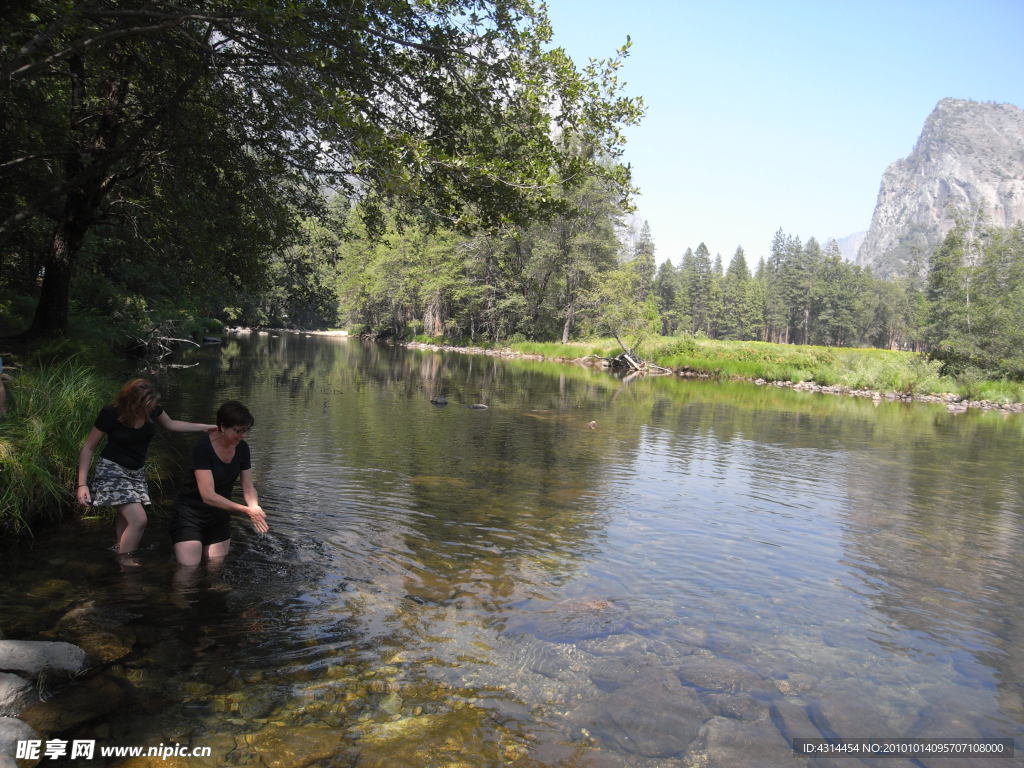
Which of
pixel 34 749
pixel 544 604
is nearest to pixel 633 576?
pixel 544 604

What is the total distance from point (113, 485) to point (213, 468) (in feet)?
3.83

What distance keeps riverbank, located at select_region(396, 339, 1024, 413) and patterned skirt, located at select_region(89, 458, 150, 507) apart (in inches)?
1657

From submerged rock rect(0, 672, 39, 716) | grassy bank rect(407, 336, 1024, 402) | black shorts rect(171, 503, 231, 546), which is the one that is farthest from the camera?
grassy bank rect(407, 336, 1024, 402)

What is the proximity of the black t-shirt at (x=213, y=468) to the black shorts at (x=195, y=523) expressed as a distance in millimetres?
90

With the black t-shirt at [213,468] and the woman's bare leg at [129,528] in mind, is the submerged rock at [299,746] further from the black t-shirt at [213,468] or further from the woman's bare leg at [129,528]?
the woman's bare leg at [129,528]

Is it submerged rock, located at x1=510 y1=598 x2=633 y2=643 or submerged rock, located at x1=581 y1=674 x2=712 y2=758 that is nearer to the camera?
submerged rock, located at x1=581 y1=674 x2=712 y2=758

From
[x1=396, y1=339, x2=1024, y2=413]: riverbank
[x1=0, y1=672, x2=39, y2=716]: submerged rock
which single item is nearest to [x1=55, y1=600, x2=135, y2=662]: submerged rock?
[x1=0, y1=672, x2=39, y2=716]: submerged rock

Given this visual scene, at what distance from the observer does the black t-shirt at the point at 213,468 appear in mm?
6590

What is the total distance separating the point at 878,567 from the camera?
30.7 feet

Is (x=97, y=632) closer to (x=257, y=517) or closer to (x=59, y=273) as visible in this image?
(x=257, y=517)

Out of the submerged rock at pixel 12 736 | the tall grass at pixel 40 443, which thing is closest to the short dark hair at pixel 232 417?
the submerged rock at pixel 12 736

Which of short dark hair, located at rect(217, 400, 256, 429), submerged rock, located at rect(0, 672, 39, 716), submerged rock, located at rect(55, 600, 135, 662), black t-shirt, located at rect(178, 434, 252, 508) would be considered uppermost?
short dark hair, located at rect(217, 400, 256, 429)

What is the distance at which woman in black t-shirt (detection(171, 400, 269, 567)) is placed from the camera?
6495 mm

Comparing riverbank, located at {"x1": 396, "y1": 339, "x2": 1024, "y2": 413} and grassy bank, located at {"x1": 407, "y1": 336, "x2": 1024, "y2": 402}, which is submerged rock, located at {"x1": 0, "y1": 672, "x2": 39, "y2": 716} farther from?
grassy bank, located at {"x1": 407, "y1": 336, "x2": 1024, "y2": 402}
